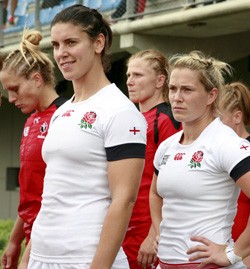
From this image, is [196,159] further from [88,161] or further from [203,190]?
[88,161]

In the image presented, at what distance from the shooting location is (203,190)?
4613 mm

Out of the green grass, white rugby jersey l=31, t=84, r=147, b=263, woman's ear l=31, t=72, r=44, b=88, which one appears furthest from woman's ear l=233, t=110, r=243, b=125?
the green grass

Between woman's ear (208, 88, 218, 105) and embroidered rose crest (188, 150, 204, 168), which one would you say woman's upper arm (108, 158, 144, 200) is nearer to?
embroidered rose crest (188, 150, 204, 168)

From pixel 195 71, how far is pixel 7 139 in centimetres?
1480

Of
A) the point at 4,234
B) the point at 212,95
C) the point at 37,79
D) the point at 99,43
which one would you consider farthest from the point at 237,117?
the point at 4,234

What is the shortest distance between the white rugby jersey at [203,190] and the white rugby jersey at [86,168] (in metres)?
0.56

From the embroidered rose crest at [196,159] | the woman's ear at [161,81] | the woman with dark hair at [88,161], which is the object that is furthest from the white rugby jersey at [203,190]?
the woman's ear at [161,81]

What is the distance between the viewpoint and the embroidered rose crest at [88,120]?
4.18 metres

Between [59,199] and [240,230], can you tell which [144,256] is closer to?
[240,230]

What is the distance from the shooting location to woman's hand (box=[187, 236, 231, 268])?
4574 millimetres

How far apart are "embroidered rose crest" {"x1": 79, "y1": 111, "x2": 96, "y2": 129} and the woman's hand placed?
2.63ft

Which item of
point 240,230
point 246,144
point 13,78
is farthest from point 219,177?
point 13,78

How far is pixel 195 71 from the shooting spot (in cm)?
485

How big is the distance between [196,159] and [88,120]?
2.25 feet
